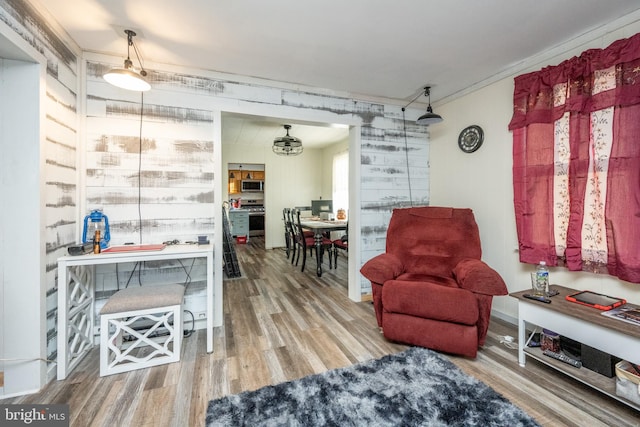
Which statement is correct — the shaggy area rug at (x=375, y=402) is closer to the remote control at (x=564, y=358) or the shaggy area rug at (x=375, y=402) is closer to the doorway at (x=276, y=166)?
the remote control at (x=564, y=358)

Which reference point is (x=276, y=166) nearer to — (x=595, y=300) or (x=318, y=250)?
(x=318, y=250)

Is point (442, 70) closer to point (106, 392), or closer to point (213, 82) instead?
point (213, 82)

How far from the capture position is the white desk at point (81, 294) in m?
1.72

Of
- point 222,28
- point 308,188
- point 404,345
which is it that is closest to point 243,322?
point 404,345

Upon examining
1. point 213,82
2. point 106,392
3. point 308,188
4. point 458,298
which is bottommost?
point 106,392

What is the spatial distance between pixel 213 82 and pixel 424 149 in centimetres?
254

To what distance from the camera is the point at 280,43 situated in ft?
6.75

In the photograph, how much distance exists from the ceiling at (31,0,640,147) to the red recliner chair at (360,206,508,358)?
54.4 inches

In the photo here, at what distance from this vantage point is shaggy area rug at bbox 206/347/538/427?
1.36 meters

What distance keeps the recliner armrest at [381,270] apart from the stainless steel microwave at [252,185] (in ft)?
20.4

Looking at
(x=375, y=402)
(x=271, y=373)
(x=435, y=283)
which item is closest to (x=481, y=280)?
(x=435, y=283)

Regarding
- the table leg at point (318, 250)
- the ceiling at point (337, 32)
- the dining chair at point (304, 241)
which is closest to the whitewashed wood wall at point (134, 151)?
the ceiling at point (337, 32)

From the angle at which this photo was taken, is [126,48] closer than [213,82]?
Yes

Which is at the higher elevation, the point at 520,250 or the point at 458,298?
the point at 520,250
